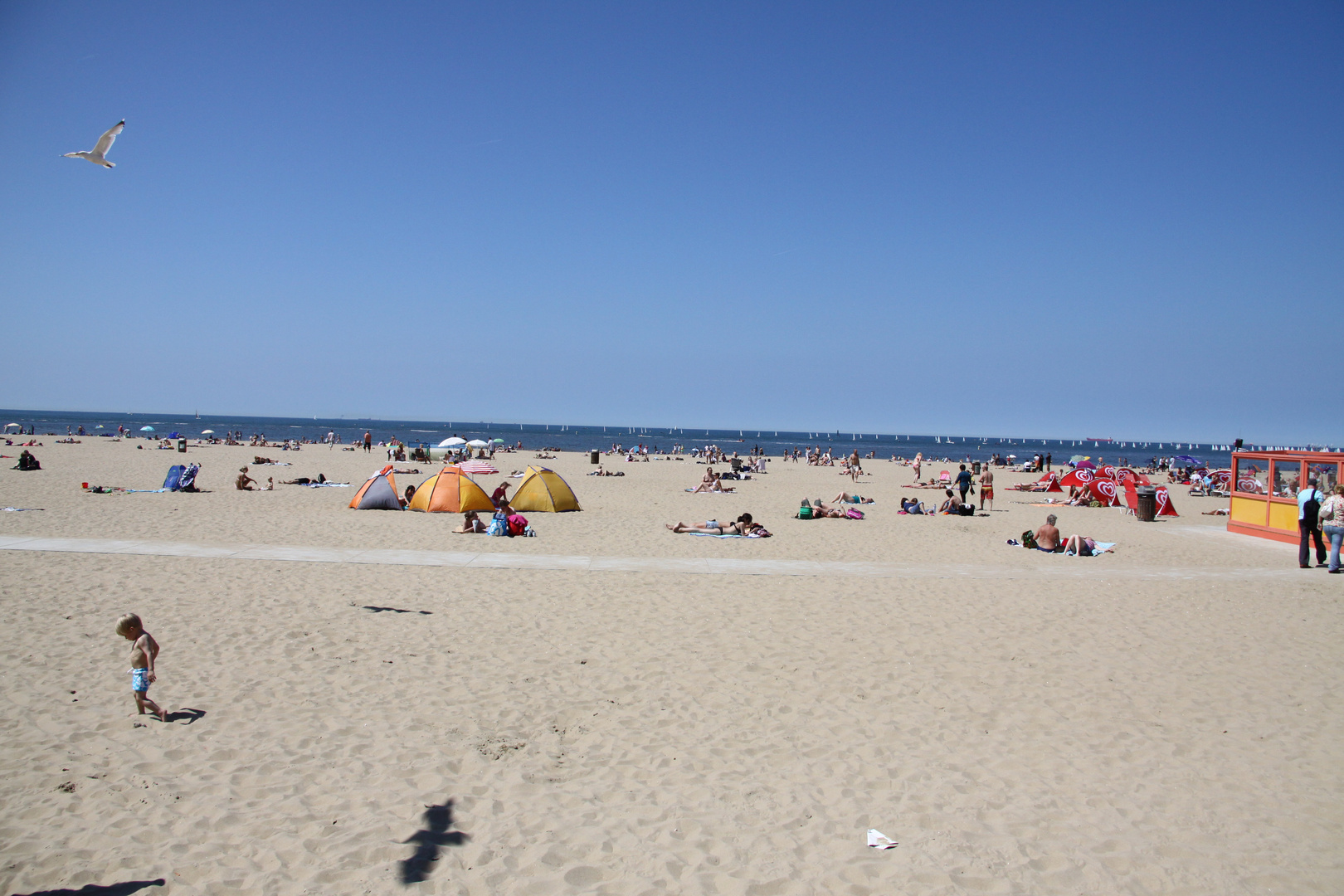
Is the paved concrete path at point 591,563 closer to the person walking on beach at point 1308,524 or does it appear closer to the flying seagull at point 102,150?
the person walking on beach at point 1308,524

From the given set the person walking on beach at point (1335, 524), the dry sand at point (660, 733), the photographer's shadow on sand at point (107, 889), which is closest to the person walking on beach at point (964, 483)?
the person walking on beach at point (1335, 524)

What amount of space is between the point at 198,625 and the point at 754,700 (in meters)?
6.02

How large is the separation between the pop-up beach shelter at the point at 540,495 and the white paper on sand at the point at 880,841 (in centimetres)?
1522

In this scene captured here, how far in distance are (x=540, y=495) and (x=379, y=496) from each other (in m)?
4.05

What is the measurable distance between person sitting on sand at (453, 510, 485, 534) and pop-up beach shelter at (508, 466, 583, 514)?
3538 mm

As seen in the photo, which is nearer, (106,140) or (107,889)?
(107,889)

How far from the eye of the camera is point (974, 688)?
6.79m

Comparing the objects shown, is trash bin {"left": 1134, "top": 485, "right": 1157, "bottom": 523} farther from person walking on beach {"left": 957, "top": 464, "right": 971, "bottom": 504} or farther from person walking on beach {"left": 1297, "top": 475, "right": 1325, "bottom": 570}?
person walking on beach {"left": 1297, "top": 475, "right": 1325, "bottom": 570}

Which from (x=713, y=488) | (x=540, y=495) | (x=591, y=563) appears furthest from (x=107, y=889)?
(x=713, y=488)

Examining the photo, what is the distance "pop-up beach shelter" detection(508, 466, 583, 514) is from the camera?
1900 cm

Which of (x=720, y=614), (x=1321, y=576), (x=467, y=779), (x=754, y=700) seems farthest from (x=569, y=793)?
(x=1321, y=576)

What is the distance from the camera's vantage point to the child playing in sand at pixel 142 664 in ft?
18.1

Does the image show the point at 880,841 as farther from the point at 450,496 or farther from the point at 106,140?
the point at 450,496

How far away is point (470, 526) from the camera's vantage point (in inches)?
598
